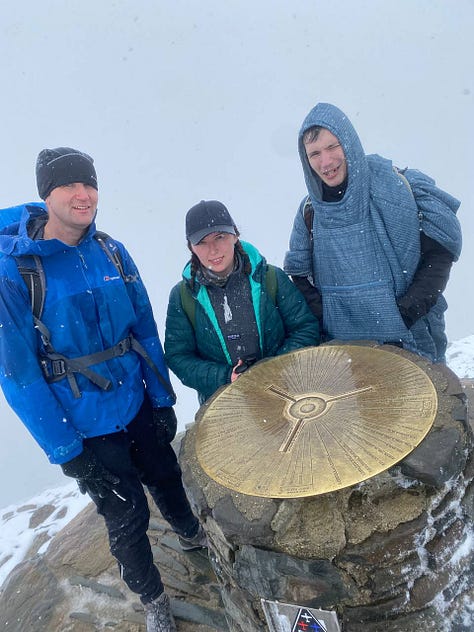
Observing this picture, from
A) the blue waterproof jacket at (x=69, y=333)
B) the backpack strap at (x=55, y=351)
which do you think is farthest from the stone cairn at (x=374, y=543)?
the backpack strap at (x=55, y=351)

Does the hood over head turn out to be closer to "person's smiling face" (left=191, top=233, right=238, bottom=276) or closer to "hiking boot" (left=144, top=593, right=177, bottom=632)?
"person's smiling face" (left=191, top=233, right=238, bottom=276)

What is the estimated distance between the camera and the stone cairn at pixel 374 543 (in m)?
2.02

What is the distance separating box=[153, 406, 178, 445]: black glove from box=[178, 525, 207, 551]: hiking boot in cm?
103

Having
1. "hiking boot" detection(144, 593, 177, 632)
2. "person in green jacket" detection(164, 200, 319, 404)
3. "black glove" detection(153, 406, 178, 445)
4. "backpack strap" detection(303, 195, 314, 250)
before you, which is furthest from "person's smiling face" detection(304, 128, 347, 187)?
"hiking boot" detection(144, 593, 177, 632)

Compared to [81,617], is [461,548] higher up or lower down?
higher up

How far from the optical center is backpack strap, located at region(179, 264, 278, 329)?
3.31m

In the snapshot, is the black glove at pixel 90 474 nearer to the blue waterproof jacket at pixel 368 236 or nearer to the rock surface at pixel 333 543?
the rock surface at pixel 333 543

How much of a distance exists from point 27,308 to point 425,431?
233cm

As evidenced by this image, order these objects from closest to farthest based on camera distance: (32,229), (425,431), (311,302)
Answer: (425,431) < (32,229) < (311,302)

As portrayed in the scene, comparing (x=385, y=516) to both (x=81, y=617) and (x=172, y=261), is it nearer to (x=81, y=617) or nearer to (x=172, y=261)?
(x=81, y=617)

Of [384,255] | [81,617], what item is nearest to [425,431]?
[384,255]

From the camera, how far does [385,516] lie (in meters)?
2.05

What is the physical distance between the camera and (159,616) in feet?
10.3

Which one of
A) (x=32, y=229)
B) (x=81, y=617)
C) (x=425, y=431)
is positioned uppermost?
(x=32, y=229)
